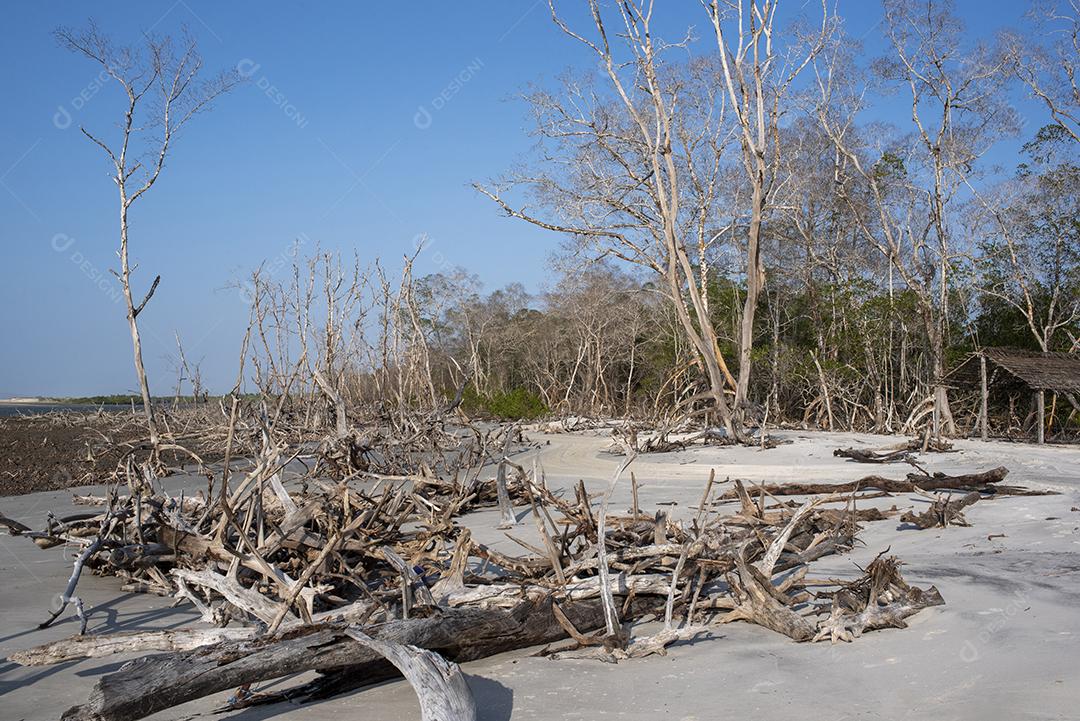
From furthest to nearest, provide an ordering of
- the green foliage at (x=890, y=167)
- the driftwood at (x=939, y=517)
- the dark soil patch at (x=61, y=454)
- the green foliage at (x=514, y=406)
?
the green foliage at (x=514, y=406) < the green foliage at (x=890, y=167) < the dark soil patch at (x=61, y=454) < the driftwood at (x=939, y=517)

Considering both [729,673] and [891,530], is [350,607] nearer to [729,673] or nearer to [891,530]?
[729,673]

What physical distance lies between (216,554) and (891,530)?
5.00 metres

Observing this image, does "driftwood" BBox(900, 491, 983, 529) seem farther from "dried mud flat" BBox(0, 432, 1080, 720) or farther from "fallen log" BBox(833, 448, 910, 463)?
"fallen log" BBox(833, 448, 910, 463)

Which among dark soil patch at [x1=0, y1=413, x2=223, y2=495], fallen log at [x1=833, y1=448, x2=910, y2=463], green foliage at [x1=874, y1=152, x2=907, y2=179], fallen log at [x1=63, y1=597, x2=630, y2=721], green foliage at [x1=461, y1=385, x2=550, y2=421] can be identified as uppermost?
green foliage at [x1=874, y1=152, x2=907, y2=179]

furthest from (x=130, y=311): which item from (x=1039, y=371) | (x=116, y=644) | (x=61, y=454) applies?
(x=1039, y=371)

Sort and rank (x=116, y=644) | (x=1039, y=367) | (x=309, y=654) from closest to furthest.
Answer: (x=309, y=654) < (x=116, y=644) < (x=1039, y=367)

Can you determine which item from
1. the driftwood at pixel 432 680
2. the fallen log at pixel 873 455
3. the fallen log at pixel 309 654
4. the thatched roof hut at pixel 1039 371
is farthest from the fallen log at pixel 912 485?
the thatched roof hut at pixel 1039 371

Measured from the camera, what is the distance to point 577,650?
12.5 ft

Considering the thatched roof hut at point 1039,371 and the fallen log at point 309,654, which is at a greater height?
the thatched roof hut at point 1039,371

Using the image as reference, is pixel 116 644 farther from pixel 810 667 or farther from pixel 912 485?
pixel 912 485

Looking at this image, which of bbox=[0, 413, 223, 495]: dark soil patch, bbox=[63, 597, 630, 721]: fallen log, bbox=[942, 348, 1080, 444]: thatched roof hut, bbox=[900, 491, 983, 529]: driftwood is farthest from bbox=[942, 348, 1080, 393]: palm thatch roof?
bbox=[0, 413, 223, 495]: dark soil patch

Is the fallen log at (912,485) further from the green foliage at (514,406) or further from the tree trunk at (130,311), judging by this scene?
the green foliage at (514,406)

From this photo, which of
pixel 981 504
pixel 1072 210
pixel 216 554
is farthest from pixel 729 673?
pixel 1072 210

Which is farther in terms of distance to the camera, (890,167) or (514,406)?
(514,406)
